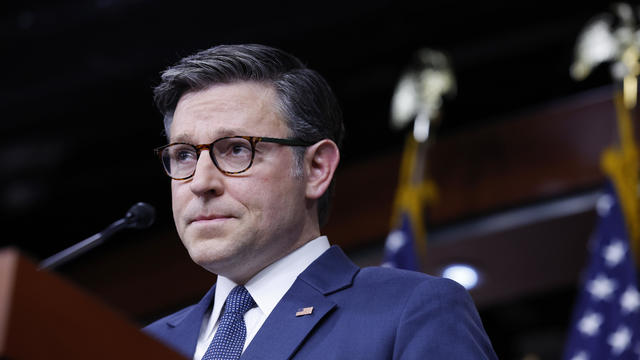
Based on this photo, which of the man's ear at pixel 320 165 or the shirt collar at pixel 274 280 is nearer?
the shirt collar at pixel 274 280

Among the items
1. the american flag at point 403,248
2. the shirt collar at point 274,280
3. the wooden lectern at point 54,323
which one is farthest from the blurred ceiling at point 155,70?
the wooden lectern at point 54,323

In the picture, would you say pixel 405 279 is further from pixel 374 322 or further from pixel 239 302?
pixel 239 302

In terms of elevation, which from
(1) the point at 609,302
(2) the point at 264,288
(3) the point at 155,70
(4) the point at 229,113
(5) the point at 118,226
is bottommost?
(1) the point at 609,302

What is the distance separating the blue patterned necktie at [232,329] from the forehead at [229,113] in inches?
11.0

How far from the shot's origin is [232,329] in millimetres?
1539

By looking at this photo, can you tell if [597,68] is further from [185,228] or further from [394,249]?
[185,228]

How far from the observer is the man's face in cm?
158

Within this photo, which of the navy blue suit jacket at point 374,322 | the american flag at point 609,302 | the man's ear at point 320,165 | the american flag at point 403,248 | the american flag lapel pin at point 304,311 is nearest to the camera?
the navy blue suit jacket at point 374,322

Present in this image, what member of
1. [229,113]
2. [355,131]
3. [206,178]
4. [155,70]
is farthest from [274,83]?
[355,131]

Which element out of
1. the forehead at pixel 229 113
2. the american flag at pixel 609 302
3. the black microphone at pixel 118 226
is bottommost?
the american flag at pixel 609 302

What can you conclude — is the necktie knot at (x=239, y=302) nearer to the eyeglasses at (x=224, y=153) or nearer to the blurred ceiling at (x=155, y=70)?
the eyeglasses at (x=224, y=153)

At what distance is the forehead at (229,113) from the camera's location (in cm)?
166

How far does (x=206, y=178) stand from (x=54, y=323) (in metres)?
0.75

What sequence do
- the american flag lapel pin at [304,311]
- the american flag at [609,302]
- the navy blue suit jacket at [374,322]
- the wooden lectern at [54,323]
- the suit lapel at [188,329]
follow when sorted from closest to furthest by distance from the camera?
the wooden lectern at [54,323], the navy blue suit jacket at [374,322], the american flag lapel pin at [304,311], the suit lapel at [188,329], the american flag at [609,302]
